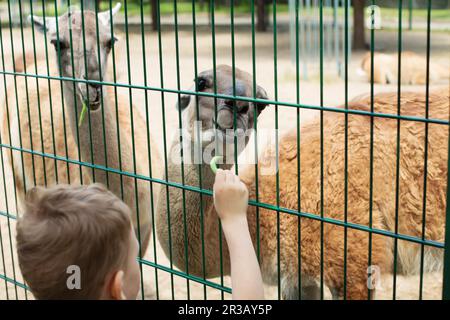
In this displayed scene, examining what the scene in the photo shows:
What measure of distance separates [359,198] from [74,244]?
2.17 meters

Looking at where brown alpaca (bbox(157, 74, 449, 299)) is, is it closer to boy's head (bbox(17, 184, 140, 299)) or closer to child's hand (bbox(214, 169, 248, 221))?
child's hand (bbox(214, 169, 248, 221))

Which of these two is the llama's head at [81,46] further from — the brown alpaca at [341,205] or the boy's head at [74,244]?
the boy's head at [74,244]

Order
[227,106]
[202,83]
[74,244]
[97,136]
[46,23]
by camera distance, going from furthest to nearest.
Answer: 1. [46,23]
2. [97,136]
3. [202,83]
4. [227,106]
5. [74,244]

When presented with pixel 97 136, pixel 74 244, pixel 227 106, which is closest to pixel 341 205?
pixel 227 106

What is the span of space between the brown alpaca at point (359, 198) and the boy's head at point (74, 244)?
6.32 ft

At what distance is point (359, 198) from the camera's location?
11.4 ft

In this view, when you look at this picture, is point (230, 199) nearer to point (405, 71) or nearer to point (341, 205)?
point (341, 205)

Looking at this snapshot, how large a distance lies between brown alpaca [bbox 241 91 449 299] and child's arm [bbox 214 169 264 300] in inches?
62.0

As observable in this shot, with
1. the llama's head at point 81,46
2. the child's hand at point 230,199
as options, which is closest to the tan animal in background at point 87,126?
the llama's head at point 81,46

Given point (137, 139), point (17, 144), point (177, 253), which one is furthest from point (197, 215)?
point (17, 144)

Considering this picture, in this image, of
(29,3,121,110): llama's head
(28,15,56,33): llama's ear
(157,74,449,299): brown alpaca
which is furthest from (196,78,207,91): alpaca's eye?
(28,15,56,33): llama's ear

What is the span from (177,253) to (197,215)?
33 centimetres
